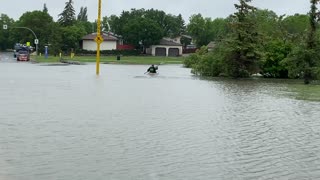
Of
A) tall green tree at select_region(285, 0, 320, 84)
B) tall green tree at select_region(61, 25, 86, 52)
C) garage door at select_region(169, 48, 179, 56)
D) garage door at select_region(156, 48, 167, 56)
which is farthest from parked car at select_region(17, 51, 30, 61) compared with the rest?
garage door at select_region(169, 48, 179, 56)

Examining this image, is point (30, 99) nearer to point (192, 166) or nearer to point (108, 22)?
point (192, 166)

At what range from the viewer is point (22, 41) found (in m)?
136

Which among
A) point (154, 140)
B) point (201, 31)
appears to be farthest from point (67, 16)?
point (154, 140)

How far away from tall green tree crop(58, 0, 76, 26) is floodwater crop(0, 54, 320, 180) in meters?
131

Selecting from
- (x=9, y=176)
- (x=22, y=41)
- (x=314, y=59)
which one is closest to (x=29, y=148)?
(x=9, y=176)

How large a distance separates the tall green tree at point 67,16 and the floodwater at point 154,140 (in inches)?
5144

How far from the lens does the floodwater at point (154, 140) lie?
8727 millimetres

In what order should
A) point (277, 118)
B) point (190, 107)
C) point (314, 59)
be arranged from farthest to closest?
point (314, 59), point (190, 107), point (277, 118)

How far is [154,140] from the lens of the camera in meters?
11.7

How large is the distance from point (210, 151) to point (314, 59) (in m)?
30.2

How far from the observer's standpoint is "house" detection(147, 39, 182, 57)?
14325cm

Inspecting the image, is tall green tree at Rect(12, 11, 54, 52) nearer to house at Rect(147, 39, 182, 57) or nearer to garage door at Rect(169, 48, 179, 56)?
house at Rect(147, 39, 182, 57)

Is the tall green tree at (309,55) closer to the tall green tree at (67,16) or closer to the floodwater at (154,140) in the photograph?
the floodwater at (154,140)

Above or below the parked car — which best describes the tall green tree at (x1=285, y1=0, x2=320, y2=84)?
above
